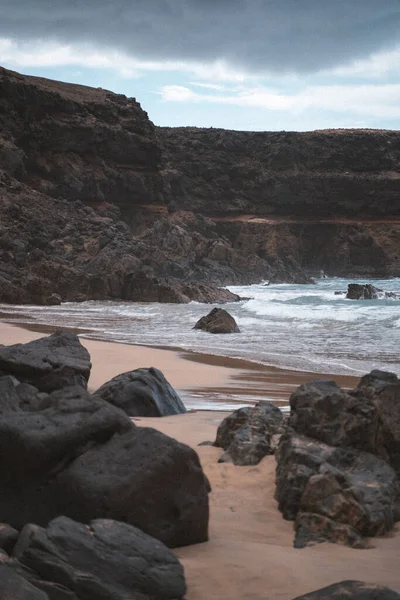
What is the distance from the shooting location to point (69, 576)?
7.95ft

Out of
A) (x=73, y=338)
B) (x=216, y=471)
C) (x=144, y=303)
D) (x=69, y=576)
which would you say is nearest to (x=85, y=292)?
(x=144, y=303)

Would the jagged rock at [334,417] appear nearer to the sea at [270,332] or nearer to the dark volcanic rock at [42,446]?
the dark volcanic rock at [42,446]

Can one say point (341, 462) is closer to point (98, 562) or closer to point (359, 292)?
point (98, 562)

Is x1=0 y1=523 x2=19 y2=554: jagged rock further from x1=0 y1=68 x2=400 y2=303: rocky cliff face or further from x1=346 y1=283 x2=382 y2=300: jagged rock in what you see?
x1=346 y1=283 x2=382 y2=300: jagged rock

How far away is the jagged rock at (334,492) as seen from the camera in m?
3.58

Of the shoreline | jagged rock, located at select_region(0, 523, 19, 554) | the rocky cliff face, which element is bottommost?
the shoreline

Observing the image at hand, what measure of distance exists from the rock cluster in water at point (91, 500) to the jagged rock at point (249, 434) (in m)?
1.31

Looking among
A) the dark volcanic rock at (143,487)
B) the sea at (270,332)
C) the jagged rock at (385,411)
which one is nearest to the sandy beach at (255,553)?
the dark volcanic rock at (143,487)

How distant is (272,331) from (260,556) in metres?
12.6

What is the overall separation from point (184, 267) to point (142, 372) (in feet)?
106

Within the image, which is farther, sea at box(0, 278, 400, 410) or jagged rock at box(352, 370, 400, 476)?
sea at box(0, 278, 400, 410)

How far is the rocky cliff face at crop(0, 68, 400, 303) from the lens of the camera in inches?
1176

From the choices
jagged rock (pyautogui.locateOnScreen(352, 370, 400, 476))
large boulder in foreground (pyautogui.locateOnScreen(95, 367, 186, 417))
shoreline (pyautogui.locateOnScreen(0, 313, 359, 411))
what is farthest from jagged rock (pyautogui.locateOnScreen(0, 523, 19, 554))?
shoreline (pyautogui.locateOnScreen(0, 313, 359, 411))

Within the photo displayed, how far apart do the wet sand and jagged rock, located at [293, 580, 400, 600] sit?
218 millimetres
